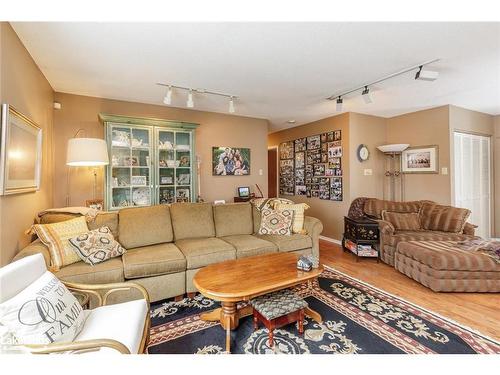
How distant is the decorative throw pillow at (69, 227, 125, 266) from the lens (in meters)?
2.05

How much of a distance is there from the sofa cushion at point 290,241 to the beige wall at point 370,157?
1626 millimetres

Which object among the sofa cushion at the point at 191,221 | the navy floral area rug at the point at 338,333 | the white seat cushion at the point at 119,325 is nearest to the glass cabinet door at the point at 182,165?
the sofa cushion at the point at 191,221

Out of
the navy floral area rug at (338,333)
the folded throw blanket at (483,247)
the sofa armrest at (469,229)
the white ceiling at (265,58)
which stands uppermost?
the white ceiling at (265,58)

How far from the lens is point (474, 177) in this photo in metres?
4.09

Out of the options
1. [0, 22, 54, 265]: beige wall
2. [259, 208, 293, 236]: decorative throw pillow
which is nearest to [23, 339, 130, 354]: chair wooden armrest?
[0, 22, 54, 265]: beige wall

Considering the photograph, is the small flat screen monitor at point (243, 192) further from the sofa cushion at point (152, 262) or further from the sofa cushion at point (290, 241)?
the sofa cushion at point (152, 262)

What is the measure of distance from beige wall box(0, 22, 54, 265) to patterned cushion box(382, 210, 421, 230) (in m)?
4.26

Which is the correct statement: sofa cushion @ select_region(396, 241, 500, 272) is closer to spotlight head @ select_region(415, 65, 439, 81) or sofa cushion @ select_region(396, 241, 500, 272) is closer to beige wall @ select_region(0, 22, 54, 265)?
spotlight head @ select_region(415, 65, 439, 81)

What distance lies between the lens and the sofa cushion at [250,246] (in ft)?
8.36

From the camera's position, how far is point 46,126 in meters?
2.65

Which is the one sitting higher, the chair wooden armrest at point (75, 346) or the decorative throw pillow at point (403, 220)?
the decorative throw pillow at point (403, 220)

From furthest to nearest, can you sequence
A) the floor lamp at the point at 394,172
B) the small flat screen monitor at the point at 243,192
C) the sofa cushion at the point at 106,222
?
1. the floor lamp at the point at 394,172
2. the small flat screen monitor at the point at 243,192
3. the sofa cushion at the point at 106,222
